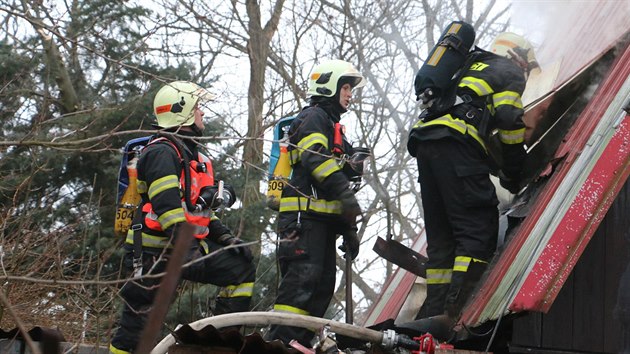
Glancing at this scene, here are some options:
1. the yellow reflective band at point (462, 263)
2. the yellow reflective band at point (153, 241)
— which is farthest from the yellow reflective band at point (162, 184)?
the yellow reflective band at point (462, 263)

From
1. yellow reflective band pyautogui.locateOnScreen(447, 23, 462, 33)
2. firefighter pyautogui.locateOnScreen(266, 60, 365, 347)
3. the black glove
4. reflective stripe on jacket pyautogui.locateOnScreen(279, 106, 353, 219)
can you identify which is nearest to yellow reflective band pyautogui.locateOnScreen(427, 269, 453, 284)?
the black glove

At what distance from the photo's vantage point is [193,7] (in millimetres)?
16672

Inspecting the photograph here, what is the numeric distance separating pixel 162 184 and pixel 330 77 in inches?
59.7

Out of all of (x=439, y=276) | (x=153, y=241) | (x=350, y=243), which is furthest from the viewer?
(x=350, y=243)

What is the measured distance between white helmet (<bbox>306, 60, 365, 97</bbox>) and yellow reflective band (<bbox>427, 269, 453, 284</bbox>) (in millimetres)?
1650

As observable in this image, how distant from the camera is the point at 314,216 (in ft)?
21.3

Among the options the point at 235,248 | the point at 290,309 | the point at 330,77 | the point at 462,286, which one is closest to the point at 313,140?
the point at 330,77

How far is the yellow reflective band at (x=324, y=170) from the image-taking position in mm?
6327

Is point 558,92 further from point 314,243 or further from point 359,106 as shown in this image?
point 359,106

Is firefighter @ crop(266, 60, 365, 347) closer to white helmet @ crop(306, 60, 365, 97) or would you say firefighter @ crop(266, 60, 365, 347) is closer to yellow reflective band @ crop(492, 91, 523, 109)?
white helmet @ crop(306, 60, 365, 97)

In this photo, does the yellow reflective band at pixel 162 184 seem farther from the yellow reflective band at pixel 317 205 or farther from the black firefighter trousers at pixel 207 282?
the yellow reflective band at pixel 317 205

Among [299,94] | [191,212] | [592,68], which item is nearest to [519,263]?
[592,68]

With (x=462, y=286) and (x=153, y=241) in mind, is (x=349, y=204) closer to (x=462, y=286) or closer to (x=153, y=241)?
(x=462, y=286)

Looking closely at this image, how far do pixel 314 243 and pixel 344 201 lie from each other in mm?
379
